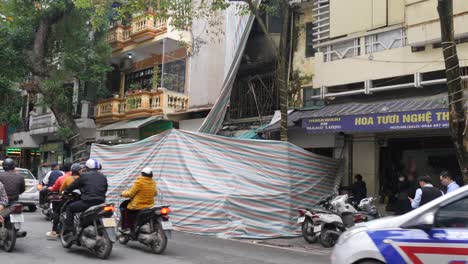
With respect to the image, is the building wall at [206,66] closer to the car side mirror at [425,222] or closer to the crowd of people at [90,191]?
the crowd of people at [90,191]

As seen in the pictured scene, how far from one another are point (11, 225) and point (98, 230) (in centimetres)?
149

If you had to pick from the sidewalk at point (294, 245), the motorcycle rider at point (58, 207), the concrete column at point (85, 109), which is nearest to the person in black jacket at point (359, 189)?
the sidewalk at point (294, 245)

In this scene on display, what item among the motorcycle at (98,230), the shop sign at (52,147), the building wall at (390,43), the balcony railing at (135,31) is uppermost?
the balcony railing at (135,31)

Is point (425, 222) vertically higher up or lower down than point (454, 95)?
lower down

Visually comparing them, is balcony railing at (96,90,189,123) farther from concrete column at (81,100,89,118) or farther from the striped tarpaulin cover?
the striped tarpaulin cover

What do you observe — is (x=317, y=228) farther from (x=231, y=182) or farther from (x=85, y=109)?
(x=85, y=109)

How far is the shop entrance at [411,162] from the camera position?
12.0 metres

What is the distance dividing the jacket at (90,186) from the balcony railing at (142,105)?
429 inches

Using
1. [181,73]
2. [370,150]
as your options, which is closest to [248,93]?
[181,73]

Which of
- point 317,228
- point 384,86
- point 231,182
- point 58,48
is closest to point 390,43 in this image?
point 384,86

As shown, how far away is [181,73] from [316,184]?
→ 9.23 m

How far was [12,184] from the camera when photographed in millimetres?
8328

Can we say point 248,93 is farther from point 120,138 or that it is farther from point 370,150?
point 120,138

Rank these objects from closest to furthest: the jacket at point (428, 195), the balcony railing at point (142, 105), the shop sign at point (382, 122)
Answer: the jacket at point (428, 195) < the shop sign at point (382, 122) < the balcony railing at point (142, 105)
